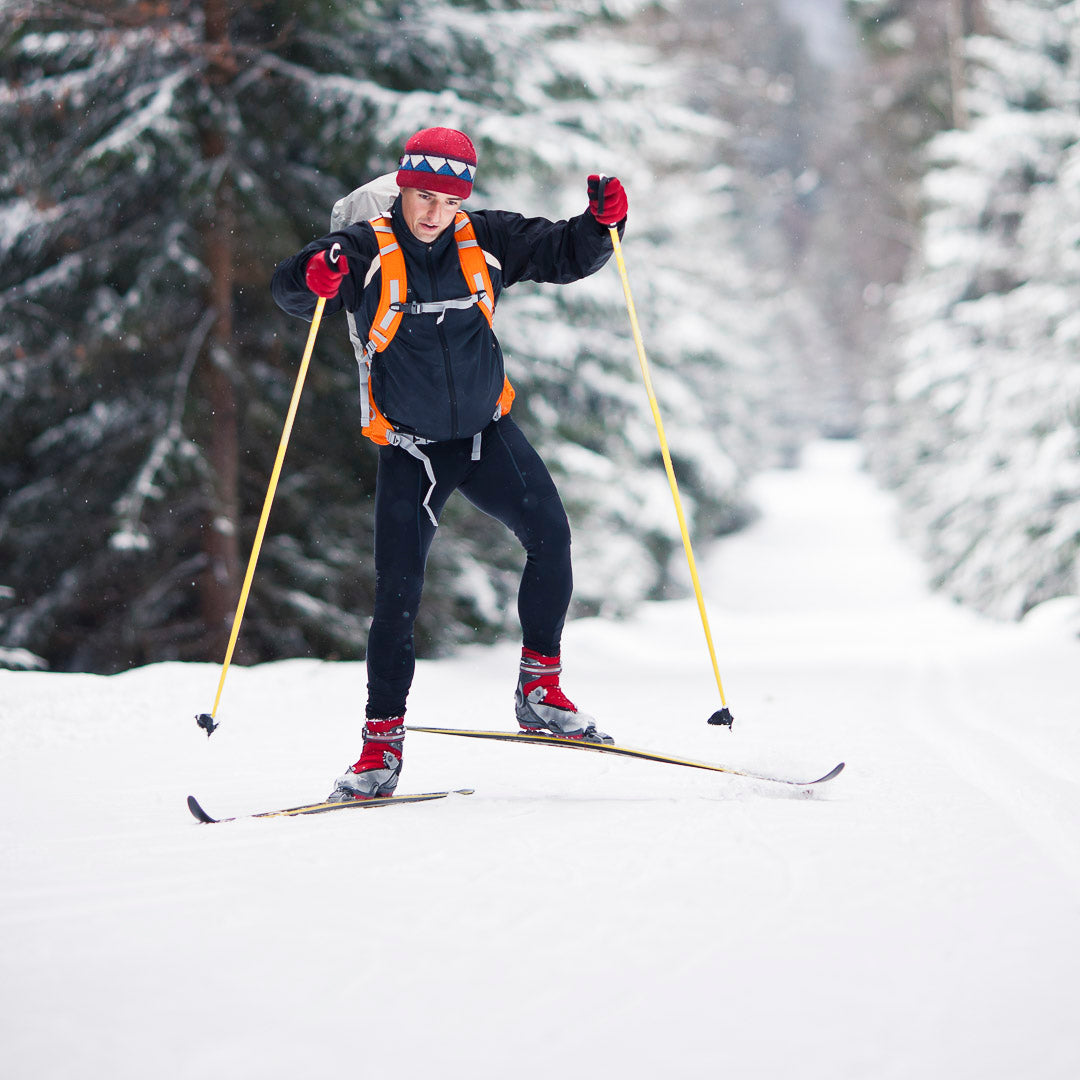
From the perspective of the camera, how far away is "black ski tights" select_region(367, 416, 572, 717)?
3777mm

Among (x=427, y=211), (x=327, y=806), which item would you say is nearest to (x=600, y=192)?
(x=427, y=211)

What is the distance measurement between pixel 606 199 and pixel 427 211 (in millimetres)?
629

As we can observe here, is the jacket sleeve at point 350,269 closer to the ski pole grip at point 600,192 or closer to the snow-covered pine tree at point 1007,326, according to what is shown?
the ski pole grip at point 600,192

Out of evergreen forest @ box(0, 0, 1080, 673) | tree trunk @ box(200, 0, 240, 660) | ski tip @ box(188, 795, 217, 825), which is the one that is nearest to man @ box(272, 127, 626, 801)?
ski tip @ box(188, 795, 217, 825)

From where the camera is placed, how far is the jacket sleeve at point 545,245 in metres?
3.77

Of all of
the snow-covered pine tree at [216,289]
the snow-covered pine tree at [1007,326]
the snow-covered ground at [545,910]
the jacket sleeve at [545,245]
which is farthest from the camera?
the snow-covered pine tree at [1007,326]

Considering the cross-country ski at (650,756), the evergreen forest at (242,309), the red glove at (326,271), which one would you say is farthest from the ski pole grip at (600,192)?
the evergreen forest at (242,309)

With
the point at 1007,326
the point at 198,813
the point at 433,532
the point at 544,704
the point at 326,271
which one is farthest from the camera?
the point at 1007,326

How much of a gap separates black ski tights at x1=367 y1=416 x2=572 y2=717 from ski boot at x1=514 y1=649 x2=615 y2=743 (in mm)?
63

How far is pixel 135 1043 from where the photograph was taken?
6.45 ft

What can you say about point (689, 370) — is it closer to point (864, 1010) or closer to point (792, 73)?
point (864, 1010)

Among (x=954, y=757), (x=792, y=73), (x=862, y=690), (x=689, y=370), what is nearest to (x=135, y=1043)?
(x=954, y=757)

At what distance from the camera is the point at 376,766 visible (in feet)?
12.4

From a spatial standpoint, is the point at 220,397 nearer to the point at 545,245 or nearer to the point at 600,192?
the point at 545,245
